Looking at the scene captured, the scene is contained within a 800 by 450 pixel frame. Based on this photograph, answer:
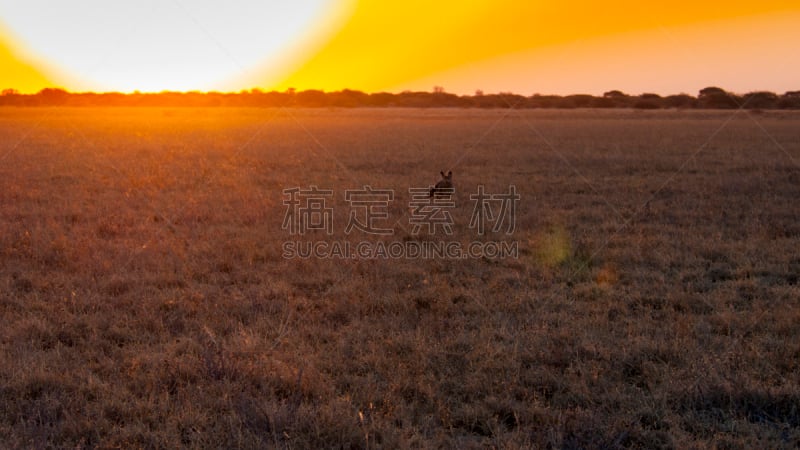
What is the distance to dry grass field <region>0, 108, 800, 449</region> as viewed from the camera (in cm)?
376

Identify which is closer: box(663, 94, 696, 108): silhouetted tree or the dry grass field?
the dry grass field

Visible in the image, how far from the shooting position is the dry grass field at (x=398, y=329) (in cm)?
376

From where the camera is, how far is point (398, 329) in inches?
210

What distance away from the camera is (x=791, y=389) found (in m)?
4.10

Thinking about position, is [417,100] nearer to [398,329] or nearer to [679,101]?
[679,101]

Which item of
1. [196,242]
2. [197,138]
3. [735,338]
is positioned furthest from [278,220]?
[197,138]

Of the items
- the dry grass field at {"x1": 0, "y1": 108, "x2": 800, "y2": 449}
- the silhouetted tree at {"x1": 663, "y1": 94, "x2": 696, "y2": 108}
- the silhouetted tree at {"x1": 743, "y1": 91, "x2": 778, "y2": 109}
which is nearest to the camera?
the dry grass field at {"x1": 0, "y1": 108, "x2": 800, "y2": 449}

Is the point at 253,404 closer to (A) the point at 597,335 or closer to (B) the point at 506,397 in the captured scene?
(B) the point at 506,397

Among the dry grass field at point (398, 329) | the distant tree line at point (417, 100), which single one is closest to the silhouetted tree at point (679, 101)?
the distant tree line at point (417, 100)

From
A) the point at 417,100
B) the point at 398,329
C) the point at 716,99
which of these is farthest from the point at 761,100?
the point at 398,329

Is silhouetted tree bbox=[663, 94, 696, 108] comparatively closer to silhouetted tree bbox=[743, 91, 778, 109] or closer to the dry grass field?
silhouetted tree bbox=[743, 91, 778, 109]

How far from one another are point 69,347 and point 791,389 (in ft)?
19.2

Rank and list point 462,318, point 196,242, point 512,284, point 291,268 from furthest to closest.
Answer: point 196,242 → point 291,268 → point 512,284 → point 462,318

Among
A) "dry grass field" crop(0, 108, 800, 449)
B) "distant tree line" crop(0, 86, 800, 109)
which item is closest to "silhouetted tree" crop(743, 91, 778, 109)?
"distant tree line" crop(0, 86, 800, 109)
